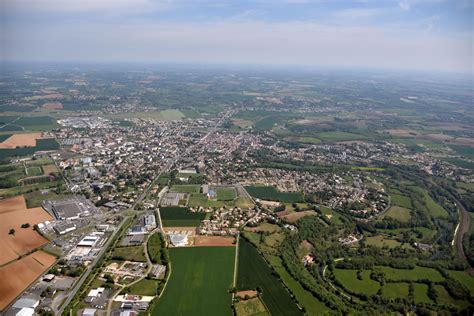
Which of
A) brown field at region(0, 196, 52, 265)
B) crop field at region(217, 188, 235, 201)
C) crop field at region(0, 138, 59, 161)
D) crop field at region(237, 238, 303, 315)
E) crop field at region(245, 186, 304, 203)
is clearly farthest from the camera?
crop field at region(0, 138, 59, 161)

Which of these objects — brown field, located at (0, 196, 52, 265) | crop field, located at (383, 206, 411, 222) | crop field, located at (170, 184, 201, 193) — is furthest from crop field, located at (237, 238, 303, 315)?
crop field, located at (383, 206, 411, 222)

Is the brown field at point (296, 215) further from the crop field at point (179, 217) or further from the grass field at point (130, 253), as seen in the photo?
the grass field at point (130, 253)

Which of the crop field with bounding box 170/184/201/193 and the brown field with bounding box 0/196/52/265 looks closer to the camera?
the brown field with bounding box 0/196/52/265

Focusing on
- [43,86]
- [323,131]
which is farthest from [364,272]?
[43,86]

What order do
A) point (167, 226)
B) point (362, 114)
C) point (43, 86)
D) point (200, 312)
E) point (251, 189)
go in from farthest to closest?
point (43, 86), point (362, 114), point (251, 189), point (167, 226), point (200, 312)

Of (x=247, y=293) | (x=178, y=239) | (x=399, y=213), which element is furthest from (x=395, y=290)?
(x=178, y=239)

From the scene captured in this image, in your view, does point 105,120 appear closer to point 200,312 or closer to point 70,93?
point 70,93

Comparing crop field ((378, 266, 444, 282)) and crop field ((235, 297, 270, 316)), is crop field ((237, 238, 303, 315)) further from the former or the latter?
crop field ((378, 266, 444, 282))
